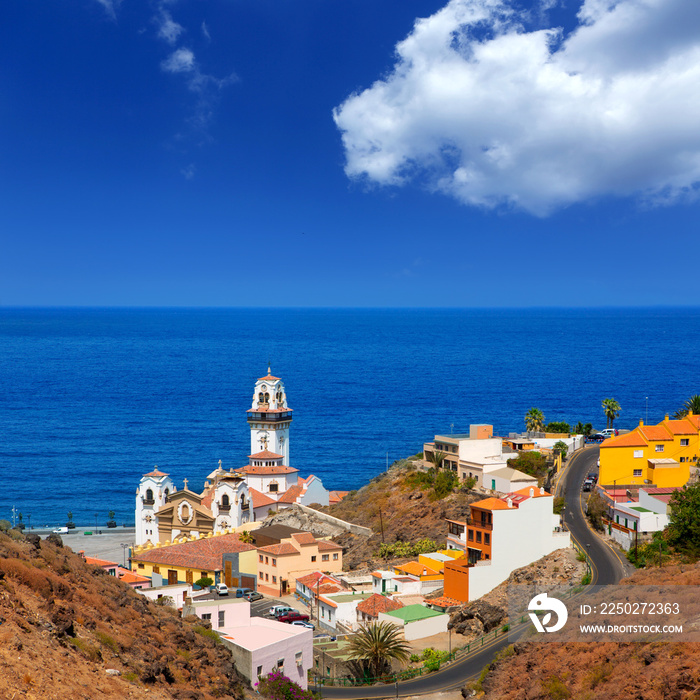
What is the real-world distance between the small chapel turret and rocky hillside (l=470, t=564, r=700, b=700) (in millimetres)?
46084

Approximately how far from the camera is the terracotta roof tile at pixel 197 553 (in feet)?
184

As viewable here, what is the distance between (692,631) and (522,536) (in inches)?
878

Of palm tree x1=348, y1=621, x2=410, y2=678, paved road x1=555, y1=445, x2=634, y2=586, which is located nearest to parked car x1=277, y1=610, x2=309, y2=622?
palm tree x1=348, y1=621, x2=410, y2=678

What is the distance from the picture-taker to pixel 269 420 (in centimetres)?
7725

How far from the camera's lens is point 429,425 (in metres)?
139

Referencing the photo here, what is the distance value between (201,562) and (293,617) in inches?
488

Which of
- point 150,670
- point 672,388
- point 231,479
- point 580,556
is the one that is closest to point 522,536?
point 580,556

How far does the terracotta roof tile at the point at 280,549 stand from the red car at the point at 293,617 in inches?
315

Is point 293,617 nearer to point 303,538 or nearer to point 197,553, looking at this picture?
point 303,538

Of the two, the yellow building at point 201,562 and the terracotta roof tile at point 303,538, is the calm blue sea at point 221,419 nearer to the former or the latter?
the yellow building at point 201,562

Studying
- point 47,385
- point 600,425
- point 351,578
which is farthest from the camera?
point 47,385

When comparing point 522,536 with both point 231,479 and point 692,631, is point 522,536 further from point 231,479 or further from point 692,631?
point 231,479

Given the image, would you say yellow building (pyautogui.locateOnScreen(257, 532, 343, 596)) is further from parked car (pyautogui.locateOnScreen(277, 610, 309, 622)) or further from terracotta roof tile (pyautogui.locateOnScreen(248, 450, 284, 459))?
terracotta roof tile (pyautogui.locateOnScreen(248, 450, 284, 459))

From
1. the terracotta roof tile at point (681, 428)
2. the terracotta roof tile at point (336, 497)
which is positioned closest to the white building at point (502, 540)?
the terracotta roof tile at point (681, 428)
